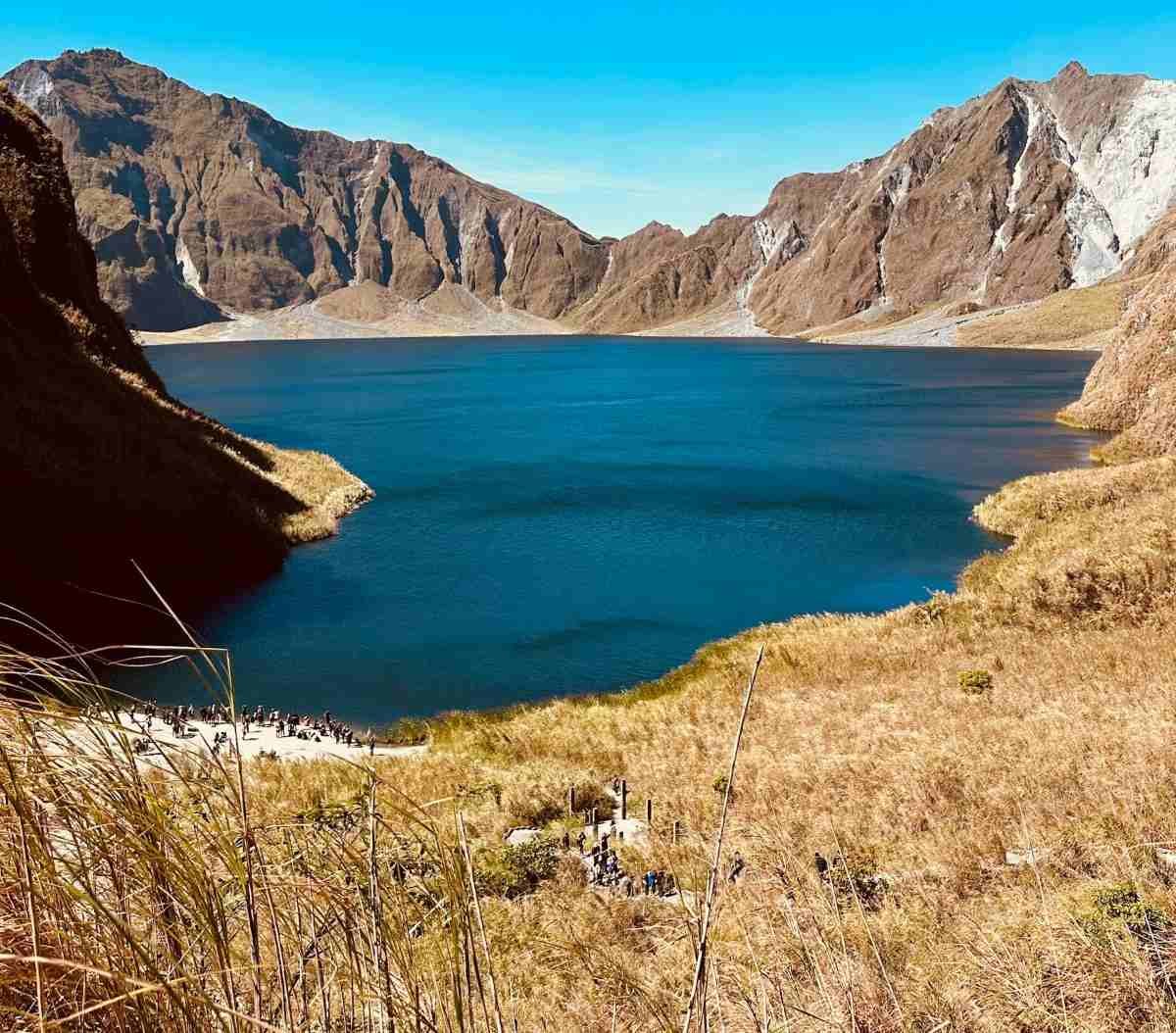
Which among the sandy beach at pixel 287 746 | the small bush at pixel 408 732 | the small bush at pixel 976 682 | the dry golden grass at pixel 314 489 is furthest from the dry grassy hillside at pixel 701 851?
the dry golden grass at pixel 314 489

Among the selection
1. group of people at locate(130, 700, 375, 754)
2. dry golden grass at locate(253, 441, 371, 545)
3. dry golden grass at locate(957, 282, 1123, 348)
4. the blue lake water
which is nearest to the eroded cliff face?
the blue lake water

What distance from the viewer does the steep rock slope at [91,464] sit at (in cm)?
3164

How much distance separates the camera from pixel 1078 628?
2191 cm

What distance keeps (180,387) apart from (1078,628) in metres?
145

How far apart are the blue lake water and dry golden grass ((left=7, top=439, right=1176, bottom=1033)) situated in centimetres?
618

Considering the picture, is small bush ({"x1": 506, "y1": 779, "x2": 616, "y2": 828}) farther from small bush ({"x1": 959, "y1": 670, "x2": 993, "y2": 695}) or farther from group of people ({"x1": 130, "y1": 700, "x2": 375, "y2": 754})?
small bush ({"x1": 959, "y1": 670, "x2": 993, "y2": 695})

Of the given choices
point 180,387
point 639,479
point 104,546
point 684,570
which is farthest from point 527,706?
point 180,387

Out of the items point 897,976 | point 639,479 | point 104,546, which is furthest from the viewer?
point 639,479

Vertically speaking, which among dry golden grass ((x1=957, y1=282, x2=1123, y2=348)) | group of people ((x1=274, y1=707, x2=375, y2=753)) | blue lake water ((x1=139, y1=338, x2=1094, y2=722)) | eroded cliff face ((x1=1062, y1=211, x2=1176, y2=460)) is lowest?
group of people ((x1=274, y1=707, x2=375, y2=753))

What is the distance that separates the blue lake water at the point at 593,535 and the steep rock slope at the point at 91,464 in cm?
326

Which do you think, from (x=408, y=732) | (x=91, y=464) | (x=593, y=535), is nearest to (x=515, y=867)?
(x=408, y=732)

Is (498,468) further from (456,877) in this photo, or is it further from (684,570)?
(456,877)

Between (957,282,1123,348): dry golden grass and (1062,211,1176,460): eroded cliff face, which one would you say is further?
(957,282,1123,348): dry golden grass

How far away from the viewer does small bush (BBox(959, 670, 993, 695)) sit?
17.8 meters
